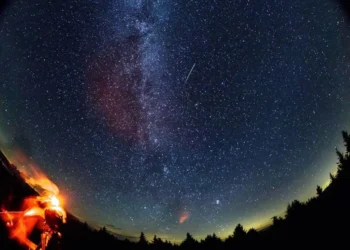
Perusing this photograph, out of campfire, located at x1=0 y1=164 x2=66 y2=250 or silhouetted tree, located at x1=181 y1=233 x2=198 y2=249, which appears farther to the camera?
silhouetted tree, located at x1=181 y1=233 x2=198 y2=249

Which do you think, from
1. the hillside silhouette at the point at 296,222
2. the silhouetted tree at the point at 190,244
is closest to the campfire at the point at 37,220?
the hillside silhouette at the point at 296,222

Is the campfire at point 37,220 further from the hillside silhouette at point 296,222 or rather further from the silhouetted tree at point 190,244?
the silhouetted tree at point 190,244

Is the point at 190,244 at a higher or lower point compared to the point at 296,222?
higher

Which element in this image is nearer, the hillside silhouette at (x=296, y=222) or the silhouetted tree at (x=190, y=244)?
the hillside silhouette at (x=296, y=222)

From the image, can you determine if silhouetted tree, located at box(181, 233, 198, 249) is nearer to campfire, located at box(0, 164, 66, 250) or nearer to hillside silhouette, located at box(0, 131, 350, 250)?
hillside silhouette, located at box(0, 131, 350, 250)

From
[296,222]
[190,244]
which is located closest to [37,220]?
[296,222]

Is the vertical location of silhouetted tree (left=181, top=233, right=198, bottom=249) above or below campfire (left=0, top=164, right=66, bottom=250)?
above

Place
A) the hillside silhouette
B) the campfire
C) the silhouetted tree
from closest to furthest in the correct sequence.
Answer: the campfire < the hillside silhouette < the silhouetted tree

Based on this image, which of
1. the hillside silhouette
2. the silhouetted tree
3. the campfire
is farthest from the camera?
the silhouetted tree

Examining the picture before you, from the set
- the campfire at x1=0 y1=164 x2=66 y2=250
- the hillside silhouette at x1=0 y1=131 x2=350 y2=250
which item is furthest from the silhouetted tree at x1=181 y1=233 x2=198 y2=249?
the campfire at x1=0 y1=164 x2=66 y2=250

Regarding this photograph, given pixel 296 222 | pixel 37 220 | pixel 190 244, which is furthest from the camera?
pixel 190 244

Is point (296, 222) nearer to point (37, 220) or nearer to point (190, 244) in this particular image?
point (190, 244)

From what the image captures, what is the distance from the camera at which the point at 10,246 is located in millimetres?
6695

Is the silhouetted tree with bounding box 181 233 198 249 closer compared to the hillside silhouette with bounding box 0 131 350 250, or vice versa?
the hillside silhouette with bounding box 0 131 350 250
